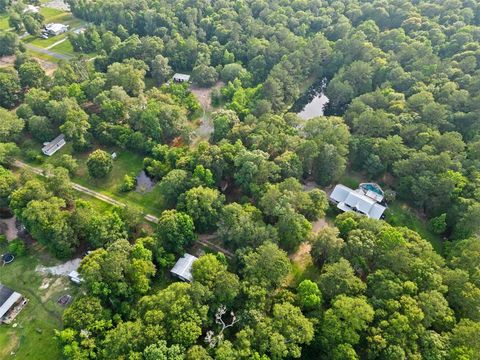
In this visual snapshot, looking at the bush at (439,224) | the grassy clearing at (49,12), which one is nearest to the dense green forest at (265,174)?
the bush at (439,224)

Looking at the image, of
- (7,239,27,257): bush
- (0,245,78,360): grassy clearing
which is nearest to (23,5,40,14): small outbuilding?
(7,239,27,257): bush

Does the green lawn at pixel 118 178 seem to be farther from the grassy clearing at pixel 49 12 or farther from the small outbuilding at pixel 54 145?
the grassy clearing at pixel 49 12

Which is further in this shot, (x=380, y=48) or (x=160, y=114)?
(x=380, y=48)

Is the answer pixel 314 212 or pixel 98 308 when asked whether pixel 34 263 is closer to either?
pixel 98 308

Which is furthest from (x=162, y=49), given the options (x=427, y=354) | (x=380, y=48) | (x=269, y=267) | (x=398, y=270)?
(x=427, y=354)

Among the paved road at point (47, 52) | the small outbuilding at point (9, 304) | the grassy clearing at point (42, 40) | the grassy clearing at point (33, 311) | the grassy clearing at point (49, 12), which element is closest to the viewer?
the grassy clearing at point (33, 311)

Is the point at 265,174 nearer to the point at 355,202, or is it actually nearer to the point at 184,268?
the point at 355,202

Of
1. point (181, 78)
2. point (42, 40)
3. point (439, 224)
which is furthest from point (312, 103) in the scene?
point (42, 40)
